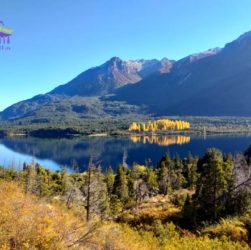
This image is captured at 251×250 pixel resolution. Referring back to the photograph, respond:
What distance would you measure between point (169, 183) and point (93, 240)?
53.9 metres

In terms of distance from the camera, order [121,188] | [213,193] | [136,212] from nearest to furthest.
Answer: [213,193]
[136,212]
[121,188]

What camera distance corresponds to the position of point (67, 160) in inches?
5517

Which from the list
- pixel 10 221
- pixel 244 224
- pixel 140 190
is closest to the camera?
pixel 10 221

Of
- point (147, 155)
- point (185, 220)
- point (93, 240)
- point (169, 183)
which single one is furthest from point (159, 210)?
→ point (147, 155)

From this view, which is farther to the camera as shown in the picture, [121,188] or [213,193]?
[121,188]

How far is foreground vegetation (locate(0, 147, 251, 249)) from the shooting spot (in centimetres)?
1093

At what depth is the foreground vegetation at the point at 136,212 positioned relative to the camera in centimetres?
1093

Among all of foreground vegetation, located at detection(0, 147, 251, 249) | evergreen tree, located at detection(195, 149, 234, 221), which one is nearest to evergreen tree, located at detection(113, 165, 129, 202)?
foreground vegetation, located at detection(0, 147, 251, 249)

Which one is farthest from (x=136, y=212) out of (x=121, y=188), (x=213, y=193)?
(x=121, y=188)

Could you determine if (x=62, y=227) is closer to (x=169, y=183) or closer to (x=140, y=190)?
(x=140, y=190)

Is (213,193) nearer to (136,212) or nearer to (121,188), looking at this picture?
(136,212)

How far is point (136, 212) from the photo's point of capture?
1598 inches

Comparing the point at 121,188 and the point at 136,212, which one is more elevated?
the point at 136,212

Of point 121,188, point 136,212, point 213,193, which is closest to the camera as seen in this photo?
point 213,193
